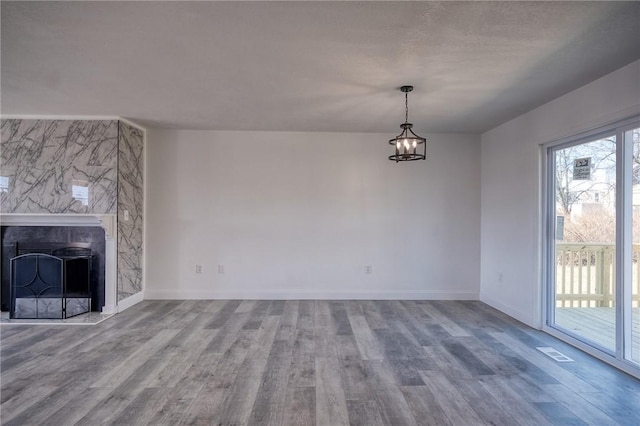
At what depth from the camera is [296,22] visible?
6.90 feet

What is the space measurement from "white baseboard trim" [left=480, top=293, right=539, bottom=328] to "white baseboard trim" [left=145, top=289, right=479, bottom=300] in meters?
0.20

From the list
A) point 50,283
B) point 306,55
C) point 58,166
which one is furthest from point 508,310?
point 58,166

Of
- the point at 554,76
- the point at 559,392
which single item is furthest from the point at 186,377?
the point at 554,76

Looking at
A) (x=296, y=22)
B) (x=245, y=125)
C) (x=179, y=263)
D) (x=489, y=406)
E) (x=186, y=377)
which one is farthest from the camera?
(x=179, y=263)

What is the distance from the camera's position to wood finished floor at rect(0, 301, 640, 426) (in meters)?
2.19

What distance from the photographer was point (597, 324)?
3.24 meters

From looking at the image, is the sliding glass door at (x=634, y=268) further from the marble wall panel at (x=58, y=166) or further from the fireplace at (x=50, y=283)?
the fireplace at (x=50, y=283)

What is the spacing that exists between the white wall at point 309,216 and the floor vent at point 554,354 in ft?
6.18

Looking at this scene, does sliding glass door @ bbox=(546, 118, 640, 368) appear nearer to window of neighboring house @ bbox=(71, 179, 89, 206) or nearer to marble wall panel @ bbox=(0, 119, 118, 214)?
marble wall panel @ bbox=(0, 119, 118, 214)

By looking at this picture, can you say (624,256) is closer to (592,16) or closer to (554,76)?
(554,76)

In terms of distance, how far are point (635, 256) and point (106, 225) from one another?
5895 millimetres

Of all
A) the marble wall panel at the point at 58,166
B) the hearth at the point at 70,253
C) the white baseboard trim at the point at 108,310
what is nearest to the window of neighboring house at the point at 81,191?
the marble wall panel at the point at 58,166

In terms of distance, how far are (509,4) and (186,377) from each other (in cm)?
362

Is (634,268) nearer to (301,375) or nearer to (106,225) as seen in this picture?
(301,375)
